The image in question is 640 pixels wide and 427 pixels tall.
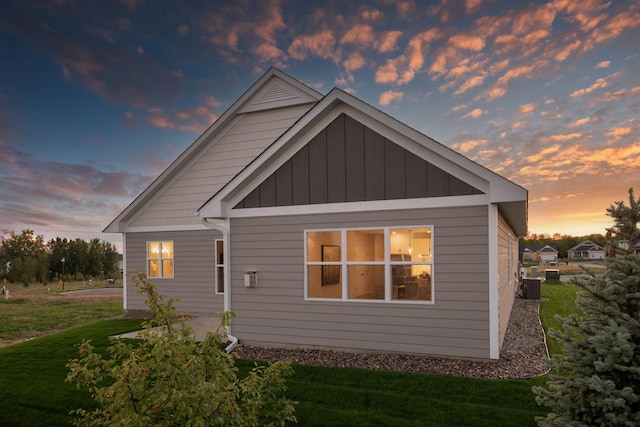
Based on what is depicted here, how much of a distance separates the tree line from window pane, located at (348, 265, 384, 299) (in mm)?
44128

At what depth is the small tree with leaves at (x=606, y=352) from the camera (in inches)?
116

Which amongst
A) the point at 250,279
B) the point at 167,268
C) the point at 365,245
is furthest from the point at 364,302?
the point at 167,268

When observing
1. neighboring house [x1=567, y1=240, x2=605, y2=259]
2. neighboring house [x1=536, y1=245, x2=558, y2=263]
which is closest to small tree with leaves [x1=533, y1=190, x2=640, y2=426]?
neighboring house [x1=536, y1=245, x2=558, y2=263]

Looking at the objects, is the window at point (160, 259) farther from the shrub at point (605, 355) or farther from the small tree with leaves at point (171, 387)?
the shrub at point (605, 355)

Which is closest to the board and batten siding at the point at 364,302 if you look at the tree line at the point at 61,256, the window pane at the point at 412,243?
the window pane at the point at 412,243

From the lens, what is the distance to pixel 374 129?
7.75m

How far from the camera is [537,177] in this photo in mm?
16172

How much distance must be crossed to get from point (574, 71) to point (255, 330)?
→ 12.3 m

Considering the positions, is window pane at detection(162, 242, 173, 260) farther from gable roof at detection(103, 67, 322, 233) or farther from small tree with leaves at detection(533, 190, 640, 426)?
small tree with leaves at detection(533, 190, 640, 426)

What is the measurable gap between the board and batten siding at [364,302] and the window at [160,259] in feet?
18.4

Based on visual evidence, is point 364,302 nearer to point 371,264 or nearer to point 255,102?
point 371,264

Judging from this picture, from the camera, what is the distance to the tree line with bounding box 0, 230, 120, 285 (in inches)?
1656

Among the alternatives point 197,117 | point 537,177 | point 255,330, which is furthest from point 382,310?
point 197,117

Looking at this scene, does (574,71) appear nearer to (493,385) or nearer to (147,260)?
(493,385)
